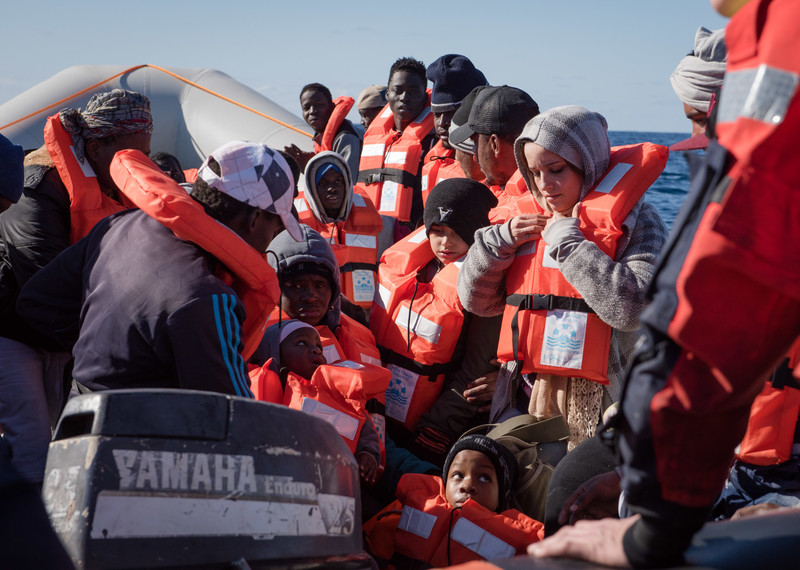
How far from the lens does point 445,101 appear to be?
219 inches

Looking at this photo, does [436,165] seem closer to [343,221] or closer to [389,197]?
[389,197]

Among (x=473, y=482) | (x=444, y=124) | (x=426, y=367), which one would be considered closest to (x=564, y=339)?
(x=473, y=482)

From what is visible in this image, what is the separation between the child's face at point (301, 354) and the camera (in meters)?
3.28

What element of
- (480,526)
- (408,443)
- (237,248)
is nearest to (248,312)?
(237,248)

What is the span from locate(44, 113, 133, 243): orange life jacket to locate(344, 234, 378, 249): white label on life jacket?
74.5 inches

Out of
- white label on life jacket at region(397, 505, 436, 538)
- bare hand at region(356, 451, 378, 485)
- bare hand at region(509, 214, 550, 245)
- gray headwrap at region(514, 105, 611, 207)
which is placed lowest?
white label on life jacket at region(397, 505, 436, 538)

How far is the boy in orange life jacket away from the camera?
357cm

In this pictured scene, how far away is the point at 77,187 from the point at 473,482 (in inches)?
77.2

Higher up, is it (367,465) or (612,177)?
(612,177)

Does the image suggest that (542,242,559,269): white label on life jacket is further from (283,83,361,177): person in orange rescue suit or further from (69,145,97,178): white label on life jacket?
(283,83,361,177): person in orange rescue suit

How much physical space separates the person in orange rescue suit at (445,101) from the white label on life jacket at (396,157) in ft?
1.59

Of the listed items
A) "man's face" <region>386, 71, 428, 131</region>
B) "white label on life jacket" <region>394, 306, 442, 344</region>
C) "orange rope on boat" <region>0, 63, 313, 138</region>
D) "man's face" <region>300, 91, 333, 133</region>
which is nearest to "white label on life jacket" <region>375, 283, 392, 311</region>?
"white label on life jacket" <region>394, 306, 442, 344</region>

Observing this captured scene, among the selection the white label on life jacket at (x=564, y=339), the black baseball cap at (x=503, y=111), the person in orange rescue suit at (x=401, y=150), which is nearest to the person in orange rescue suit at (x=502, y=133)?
the black baseball cap at (x=503, y=111)

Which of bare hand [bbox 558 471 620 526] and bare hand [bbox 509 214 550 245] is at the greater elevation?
bare hand [bbox 509 214 550 245]
